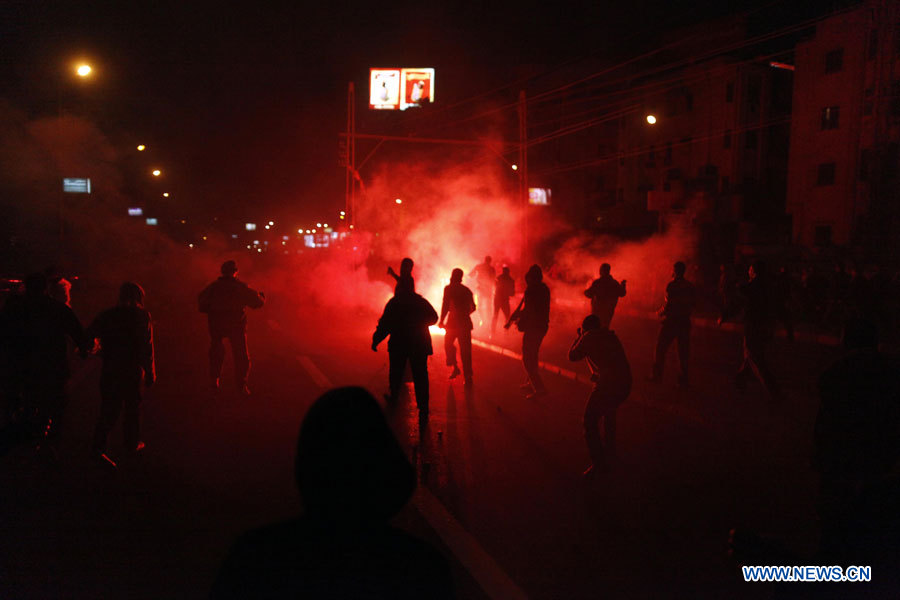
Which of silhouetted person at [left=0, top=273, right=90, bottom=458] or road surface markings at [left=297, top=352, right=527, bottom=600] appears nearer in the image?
road surface markings at [left=297, top=352, right=527, bottom=600]

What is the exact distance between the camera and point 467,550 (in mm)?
4418

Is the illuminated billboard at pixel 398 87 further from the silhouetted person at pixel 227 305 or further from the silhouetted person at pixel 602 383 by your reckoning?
the silhouetted person at pixel 602 383

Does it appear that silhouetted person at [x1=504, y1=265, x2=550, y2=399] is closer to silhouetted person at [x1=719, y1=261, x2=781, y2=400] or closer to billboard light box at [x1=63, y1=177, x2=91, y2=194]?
silhouetted person at [x1=719, y1=261, x2=781, y2=400]

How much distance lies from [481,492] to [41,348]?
157 inches

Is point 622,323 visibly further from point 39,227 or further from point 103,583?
point 39,227

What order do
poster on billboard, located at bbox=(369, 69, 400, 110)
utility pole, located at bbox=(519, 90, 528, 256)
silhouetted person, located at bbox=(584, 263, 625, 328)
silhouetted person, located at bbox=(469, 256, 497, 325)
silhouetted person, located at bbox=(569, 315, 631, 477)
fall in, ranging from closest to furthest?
silhouetted person, located at bbox=(569, 315, 631, 477) → silhouetted person, located at bbox=(584, 263, 625, 328) → silhouetted person, located at bbox=(469, 256, 497, 325) → utility pole, located at bbox=(519, 90, 528, 256) → poster on billboard, located at bbox=(369, 69, 400, 110)

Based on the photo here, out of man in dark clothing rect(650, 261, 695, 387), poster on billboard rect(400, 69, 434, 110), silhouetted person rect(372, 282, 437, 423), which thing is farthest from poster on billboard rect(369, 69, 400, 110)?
→ silhouetted person rect(372, 282, 437, 423)

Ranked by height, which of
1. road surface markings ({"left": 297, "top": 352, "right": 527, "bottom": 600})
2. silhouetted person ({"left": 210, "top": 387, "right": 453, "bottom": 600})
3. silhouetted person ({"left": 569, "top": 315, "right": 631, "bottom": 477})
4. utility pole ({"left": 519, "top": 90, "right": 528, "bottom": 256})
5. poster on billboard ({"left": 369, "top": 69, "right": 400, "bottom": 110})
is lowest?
road surface markings ({"left": 297, "top": 352, "right": 527, "bottom": 600})

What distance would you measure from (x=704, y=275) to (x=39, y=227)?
93.8 ft

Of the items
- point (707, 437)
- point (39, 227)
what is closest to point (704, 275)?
point (707, 437)

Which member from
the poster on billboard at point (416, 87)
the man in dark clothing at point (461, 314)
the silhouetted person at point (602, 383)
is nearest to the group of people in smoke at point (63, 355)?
the silhouetted person at point (602, 383)

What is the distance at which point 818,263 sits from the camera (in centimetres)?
2230

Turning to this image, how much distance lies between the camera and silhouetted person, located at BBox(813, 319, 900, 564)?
12.4 feet

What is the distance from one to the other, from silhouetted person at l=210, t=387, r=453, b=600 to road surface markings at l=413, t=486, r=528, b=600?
2.23m
